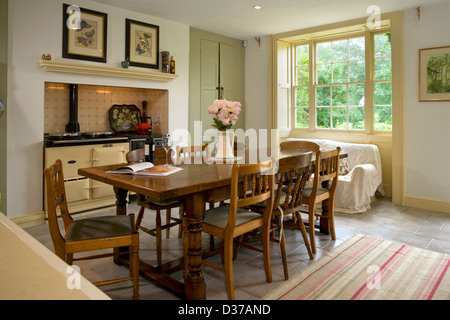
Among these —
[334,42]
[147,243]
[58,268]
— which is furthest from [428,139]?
[58,268]

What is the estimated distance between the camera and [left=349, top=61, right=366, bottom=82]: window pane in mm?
5289

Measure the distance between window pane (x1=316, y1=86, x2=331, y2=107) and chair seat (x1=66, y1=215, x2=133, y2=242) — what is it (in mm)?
4430

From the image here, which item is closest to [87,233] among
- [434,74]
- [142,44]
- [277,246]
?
[277,246]

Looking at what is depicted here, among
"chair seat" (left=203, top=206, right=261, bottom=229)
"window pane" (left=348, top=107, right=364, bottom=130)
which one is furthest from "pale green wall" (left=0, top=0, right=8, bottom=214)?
"window pane" (left=348, top=107, right=364, bottom=130)

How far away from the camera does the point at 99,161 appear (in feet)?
13.6

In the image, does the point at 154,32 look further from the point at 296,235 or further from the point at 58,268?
the point at 58,268

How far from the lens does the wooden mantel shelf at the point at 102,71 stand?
147 inches

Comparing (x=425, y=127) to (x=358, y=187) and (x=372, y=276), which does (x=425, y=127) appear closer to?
(x=358, y=187)

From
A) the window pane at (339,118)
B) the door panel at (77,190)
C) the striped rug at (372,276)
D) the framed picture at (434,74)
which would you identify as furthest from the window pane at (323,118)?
the door panel at (77,190)

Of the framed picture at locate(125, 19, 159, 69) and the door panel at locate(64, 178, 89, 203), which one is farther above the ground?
the framed picture at locate(125, 19, 159, 69)

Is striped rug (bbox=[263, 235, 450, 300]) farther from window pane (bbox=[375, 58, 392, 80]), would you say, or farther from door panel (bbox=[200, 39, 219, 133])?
door panel (bbox=[200, 39, 219, 133])

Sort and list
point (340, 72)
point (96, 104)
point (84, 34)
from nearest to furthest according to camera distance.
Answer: point (84, 34), point (96, 104), point (340, 72)

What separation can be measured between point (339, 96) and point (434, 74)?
150 cm

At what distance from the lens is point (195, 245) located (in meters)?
2.01
